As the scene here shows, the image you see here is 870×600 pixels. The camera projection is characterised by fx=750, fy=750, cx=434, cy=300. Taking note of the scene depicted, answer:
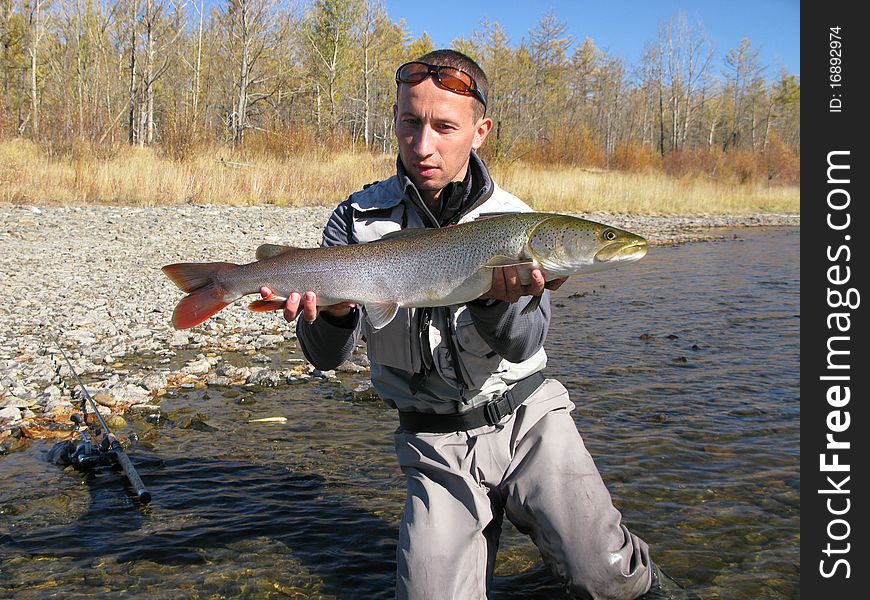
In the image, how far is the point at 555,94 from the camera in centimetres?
5791

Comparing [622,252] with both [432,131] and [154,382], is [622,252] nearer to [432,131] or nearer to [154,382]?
[432,131]

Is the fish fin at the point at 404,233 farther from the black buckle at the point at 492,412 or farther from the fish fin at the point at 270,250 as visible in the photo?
the black buckle at the point at 492,412

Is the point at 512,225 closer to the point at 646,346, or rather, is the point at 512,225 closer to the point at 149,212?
the point at 646,346

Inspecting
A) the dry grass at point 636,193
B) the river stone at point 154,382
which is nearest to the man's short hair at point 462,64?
the river stone at point 154,382

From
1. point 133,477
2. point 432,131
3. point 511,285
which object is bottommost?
point 133,477

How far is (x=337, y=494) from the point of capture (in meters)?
A: 4.54

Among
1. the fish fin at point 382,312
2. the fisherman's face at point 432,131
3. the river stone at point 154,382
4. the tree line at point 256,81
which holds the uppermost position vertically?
the tree line at point 256,81

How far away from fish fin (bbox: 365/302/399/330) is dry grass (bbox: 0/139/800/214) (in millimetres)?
14107

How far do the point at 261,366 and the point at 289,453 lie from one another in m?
2.00

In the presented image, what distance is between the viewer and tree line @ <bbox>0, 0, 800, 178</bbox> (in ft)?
77.1

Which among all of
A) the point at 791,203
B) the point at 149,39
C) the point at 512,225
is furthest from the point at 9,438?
the point at 791,203

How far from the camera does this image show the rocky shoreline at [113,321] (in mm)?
5867

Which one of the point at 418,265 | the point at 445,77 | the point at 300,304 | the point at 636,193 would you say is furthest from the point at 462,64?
the point at 636,193

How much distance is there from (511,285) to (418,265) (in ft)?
1.24
